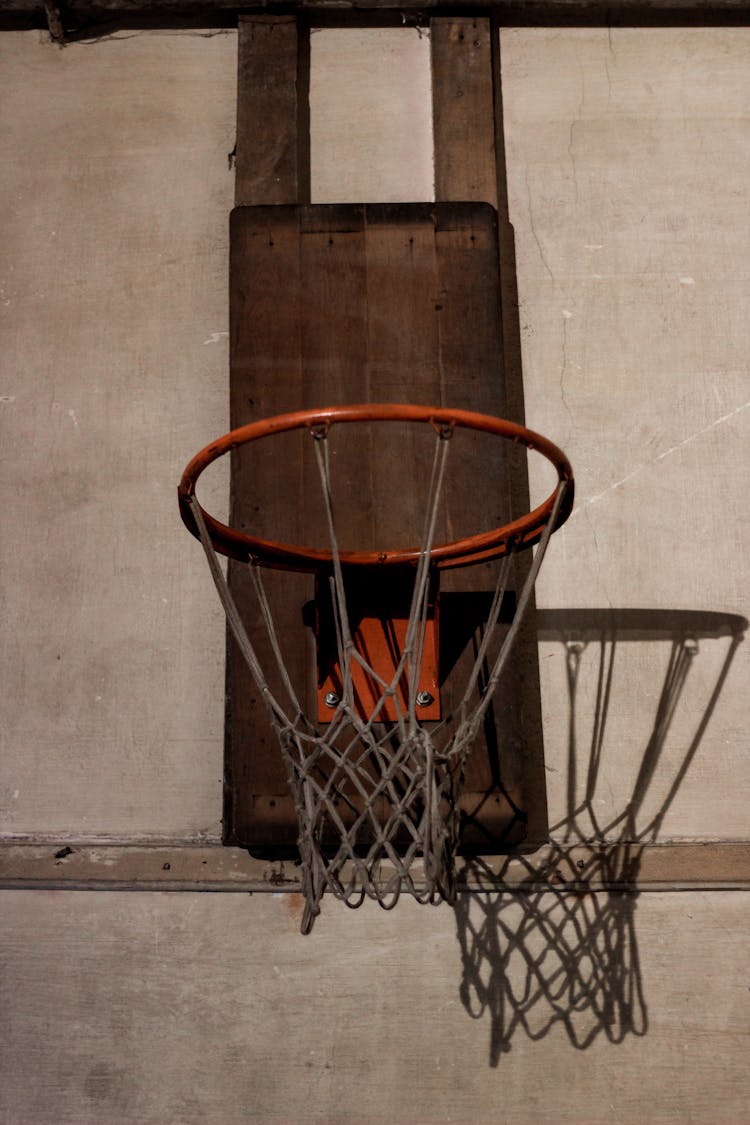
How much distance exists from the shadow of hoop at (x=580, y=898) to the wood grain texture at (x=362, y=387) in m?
0.21

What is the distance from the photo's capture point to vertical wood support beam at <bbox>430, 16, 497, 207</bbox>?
12.6 feet

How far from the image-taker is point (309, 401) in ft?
11.6

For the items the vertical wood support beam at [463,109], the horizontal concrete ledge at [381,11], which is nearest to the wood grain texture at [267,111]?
the horizontal concrete ledge at [381,11]

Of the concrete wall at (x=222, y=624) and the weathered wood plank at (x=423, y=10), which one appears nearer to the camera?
the concrete wall at (x=222, y=624)

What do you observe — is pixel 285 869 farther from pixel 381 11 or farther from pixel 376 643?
pixel 381 11

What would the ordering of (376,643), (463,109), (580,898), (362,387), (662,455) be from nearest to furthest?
(376,643) → (580,898) → (362,387) → (662,455) → (463,109)

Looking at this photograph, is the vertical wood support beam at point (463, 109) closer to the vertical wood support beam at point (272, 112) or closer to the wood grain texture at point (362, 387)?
the wood grain texture at point (362, 387)

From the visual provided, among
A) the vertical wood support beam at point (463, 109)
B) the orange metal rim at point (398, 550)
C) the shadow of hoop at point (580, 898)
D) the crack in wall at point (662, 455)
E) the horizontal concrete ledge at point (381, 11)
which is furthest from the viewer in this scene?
the horizontal concrete ledge at point (381, 11)

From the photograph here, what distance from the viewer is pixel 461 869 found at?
331cm

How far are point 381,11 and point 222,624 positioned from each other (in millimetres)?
2502

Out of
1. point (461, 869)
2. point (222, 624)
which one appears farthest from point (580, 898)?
point (222, 624)

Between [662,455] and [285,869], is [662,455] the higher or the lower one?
the higher one

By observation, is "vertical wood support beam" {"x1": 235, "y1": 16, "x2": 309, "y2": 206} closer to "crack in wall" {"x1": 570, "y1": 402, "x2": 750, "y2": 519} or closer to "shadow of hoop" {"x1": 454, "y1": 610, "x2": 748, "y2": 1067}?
"crack in wall" {"x1": 570, "y1": 402, "x2": 750, "y2": 519}

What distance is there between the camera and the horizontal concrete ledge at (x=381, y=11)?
162 inches
